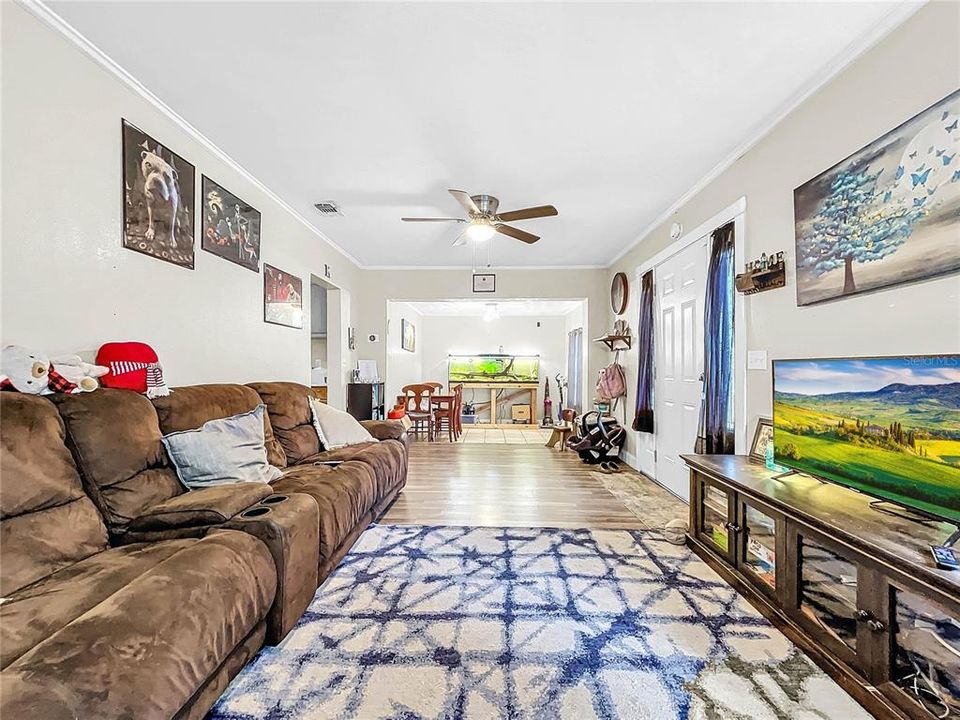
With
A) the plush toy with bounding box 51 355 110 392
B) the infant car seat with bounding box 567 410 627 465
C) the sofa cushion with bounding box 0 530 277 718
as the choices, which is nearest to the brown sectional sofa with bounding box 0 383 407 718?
the sofa cushion with bounding box 0 530 277 718

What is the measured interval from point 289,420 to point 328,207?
6.49ft

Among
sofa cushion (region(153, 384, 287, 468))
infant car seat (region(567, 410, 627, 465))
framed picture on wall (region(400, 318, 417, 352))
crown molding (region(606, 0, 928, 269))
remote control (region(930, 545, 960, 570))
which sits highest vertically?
crown molding (region(606, 0, 928, 269))

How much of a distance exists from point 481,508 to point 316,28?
312 centimetres

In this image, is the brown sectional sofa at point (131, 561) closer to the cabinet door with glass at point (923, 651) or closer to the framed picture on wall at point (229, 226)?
the framed picture on wall at point (229, 226)

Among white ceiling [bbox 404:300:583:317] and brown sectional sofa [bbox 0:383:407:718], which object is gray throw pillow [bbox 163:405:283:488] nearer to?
brown sectional sofa [bbox 0:383:407:718]

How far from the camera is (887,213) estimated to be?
1.75 metres

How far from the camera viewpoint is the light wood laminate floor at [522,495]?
321cm

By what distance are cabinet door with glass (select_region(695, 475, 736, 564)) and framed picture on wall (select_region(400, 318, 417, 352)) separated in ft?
20.6

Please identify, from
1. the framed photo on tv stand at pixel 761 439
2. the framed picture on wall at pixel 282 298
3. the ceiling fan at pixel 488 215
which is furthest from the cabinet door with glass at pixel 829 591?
the framed picture on wall at pixel 282 298

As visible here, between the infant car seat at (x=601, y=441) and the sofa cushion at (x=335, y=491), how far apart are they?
10.1 ft

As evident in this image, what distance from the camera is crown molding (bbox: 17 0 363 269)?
177 centimetres

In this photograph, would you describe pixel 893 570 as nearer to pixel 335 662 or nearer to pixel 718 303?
pixel 335 662

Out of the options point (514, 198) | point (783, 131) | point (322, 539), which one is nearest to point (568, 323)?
point (514, 198)

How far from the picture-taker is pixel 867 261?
6.06 feet
